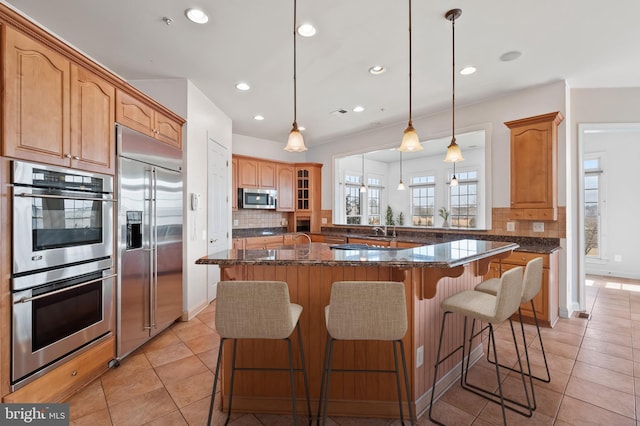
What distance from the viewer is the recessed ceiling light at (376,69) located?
3119mm

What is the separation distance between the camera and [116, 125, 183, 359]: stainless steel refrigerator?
8.09ft

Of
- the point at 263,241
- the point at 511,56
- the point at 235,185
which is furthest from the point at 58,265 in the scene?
the point at 511,56

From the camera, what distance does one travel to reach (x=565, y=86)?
3.40m

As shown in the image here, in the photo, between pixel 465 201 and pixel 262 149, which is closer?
pixel 262 149

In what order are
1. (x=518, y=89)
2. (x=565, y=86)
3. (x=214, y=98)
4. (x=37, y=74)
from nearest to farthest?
(x=37, y=74), (x=565, y=86), (x=518, y=89), (x=214, y=98)

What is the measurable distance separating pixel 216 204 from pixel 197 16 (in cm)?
236

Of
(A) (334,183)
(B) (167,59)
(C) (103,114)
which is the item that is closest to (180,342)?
(C) (103,114)

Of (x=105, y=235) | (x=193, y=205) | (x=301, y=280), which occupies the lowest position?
(x=301, y=280)

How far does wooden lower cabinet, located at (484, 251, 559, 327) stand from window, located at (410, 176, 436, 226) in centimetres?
450

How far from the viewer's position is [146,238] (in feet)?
8.97

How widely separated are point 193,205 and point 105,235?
122 centimetres

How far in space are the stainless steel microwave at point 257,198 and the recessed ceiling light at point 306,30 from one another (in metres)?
3.34

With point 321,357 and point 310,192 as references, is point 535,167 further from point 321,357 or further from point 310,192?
point 310,192

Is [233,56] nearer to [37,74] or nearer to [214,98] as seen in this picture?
[214,98]
